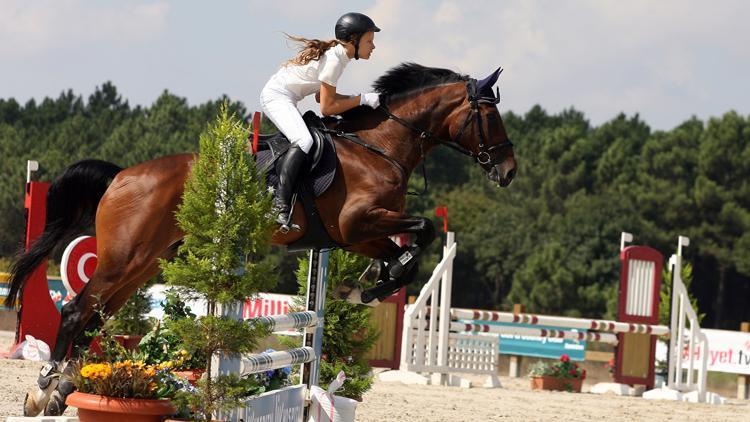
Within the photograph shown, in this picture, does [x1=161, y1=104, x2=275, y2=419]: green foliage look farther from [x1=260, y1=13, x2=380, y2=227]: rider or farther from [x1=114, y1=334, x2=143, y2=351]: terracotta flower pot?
[x1=114, y1=334, x2=143, y2=351]: terracotta flower pot

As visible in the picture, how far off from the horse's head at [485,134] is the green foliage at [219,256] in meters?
2.06

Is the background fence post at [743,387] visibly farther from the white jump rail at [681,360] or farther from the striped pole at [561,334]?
the striped pole at [561,334]

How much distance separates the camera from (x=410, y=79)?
235 inches

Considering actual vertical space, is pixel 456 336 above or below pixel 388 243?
below

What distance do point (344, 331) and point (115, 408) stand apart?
2106mm

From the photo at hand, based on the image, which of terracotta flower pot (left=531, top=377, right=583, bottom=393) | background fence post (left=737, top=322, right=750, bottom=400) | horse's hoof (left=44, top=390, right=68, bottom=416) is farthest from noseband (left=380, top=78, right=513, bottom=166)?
background fence post (left=737, top=322, right=750, bottom=400)

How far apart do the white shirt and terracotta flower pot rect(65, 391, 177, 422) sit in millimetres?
2105

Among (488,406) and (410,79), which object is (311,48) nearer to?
(410,79)

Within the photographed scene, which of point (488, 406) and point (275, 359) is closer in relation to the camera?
point (275, 359)

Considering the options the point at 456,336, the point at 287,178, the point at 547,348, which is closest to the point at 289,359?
the point at 287,178

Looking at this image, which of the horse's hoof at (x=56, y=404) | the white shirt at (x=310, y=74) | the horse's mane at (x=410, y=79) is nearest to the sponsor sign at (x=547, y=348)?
the horse's mane at (x=410, y=79)

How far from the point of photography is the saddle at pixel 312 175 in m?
5.33

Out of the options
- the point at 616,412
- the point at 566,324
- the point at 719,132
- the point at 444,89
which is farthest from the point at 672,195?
the point at 444,89

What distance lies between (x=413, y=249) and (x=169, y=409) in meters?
1.99
